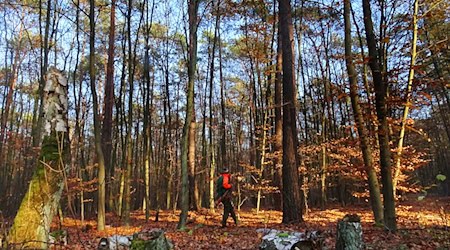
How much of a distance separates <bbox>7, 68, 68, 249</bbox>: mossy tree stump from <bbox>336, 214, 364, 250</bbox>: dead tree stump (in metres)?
4.11

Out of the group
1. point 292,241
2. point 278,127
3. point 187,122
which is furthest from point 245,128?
point 292,241

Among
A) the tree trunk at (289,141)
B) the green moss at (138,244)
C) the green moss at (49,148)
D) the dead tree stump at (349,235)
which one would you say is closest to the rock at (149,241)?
the green moss at (138,244)

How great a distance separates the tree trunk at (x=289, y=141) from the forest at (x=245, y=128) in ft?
0.11

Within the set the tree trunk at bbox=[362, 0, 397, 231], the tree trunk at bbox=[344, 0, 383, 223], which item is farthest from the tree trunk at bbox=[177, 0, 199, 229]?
the tree trunk at bbox=[362, 0, 397, 231]

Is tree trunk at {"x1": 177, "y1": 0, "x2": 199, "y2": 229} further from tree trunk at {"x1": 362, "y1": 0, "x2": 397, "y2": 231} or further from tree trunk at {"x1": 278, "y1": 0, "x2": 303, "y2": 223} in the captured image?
tree trunk at {"x1": 362, "y1": 0, "x2": 397, "y2": 231}

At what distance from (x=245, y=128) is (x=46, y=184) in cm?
2889

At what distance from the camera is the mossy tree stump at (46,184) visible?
3615mm

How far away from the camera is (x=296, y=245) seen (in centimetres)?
518

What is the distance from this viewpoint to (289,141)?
9328 mm

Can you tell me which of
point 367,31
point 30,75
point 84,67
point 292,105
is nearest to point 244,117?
point 84,67

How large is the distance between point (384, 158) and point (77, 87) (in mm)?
21200

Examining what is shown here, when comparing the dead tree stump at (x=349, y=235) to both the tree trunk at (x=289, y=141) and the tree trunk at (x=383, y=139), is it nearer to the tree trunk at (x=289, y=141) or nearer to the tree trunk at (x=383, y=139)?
the tree trunk at (x=383, y=139)

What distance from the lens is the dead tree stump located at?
4855mm

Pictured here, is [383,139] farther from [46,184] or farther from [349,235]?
[46,184]
